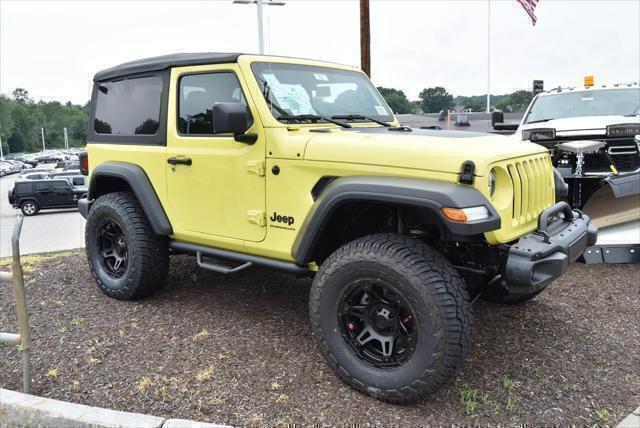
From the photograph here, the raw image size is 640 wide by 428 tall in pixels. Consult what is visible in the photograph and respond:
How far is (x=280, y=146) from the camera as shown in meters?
3.48

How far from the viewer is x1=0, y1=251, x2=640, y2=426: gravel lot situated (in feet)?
9.96

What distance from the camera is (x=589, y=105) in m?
7.64

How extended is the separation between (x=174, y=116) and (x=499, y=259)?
8.60 ft

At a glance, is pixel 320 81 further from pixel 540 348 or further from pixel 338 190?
pixel 540 348

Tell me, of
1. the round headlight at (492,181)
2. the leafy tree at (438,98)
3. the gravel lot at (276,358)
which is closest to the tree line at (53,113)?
the leafy tree at (438,98)

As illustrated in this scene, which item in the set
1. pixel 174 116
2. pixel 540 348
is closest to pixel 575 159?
pixel 540 348

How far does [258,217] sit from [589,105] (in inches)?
238

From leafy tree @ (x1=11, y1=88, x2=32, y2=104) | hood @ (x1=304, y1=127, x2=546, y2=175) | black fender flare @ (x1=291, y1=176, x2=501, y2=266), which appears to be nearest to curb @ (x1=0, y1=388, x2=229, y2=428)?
black fender flare @ (x1=291, y1=176, x2=501, y2=266)

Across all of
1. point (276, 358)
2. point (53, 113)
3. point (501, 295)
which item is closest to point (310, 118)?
point (276, 358)

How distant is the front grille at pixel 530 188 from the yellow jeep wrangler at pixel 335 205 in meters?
0.01

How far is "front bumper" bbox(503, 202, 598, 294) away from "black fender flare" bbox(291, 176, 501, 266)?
283 millimetres

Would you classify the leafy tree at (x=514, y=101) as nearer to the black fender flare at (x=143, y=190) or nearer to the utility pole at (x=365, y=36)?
the utility pole at (x=365, y=36)

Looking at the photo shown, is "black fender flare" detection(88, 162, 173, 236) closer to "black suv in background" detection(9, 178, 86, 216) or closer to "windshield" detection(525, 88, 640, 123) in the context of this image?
"windshield" detection(525, 88, 640, 123)

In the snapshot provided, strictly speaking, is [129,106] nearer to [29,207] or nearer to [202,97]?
[202,97]
